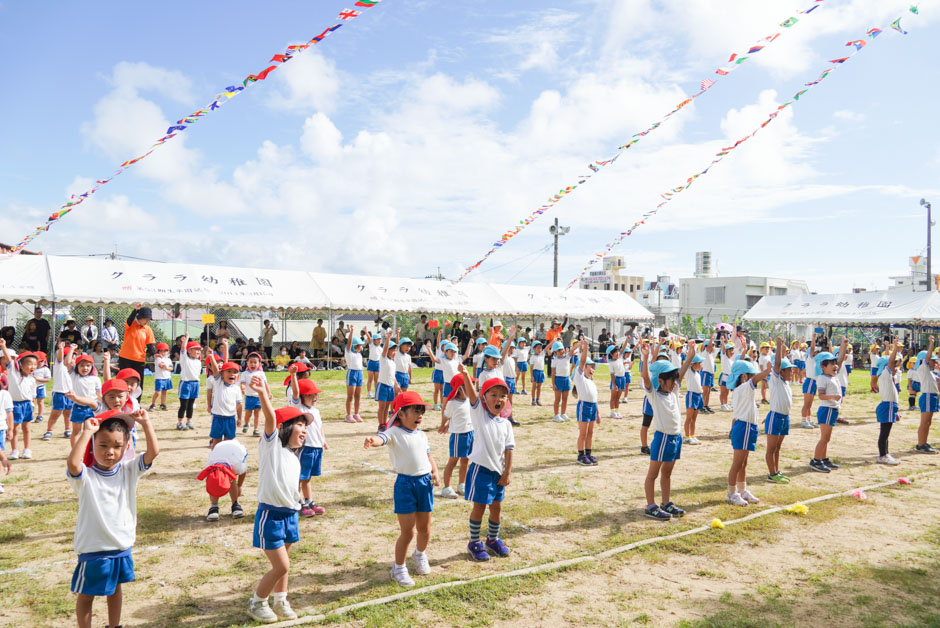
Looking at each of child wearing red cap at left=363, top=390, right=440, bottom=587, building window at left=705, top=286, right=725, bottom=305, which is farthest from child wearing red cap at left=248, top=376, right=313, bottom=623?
building window at left=705, top=286, right=725, bottom=305

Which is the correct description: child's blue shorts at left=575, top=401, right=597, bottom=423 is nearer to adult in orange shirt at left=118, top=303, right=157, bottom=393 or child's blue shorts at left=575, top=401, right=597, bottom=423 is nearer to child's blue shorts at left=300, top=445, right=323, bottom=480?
child's blue shorts at left=300, top=445, right=323, bottom=480

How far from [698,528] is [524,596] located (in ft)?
8.72

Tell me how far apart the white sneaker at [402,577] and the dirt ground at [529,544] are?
3.6 inches

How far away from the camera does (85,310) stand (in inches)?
1070

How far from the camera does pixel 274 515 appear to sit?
177 inches

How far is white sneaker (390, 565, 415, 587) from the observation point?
16.9ft

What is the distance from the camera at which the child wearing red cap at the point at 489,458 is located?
5594 mm

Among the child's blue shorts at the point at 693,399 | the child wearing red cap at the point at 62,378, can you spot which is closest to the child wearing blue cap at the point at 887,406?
the child's blue shorts at the point at 693,399

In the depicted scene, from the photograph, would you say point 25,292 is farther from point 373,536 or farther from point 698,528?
point 698,528

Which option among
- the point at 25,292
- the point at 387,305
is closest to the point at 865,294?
the point at 387,305

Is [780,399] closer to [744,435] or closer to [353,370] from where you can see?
[744,435]

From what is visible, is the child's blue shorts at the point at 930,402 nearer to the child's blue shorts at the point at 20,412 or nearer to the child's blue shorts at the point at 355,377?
the child's blue shorts at the point at 355,377

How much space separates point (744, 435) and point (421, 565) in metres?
4.40

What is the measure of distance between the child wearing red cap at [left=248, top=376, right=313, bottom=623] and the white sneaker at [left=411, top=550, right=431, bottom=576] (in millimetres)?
1188
